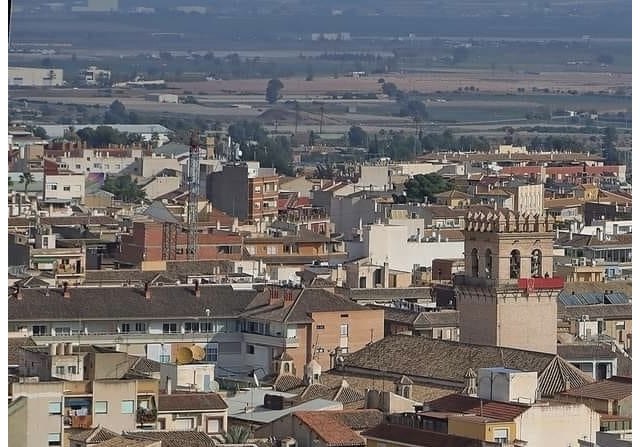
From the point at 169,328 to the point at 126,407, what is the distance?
568 cm

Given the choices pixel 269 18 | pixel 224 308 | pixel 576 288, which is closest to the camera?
pixel 224 308

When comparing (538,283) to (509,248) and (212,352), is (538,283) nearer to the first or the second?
(509,248)

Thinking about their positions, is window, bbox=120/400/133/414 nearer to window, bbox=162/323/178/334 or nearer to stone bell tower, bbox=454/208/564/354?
stone bell tower, bbox=454/208/564/354

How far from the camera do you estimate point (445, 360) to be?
15.0m

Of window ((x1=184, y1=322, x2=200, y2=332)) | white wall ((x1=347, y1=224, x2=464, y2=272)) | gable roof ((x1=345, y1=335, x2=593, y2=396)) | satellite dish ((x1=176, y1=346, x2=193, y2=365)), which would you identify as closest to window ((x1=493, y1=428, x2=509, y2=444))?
gable roof ((x1=345, y1=335, x2=593, y2=396))

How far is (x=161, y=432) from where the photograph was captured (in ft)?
36.8

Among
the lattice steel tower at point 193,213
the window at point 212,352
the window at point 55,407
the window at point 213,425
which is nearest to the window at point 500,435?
the window at point 213,425

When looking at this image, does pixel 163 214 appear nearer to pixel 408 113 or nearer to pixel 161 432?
pixel 161 432

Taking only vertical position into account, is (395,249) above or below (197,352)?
above

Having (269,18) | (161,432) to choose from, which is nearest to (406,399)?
(161,432)

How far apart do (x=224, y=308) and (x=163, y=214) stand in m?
12.1

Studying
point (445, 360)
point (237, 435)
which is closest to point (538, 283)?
point (445, 360)

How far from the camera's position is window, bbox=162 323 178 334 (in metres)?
17.5

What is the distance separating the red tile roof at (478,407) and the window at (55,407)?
Result: 6.77ft
